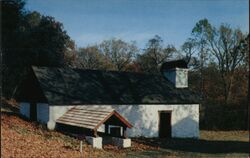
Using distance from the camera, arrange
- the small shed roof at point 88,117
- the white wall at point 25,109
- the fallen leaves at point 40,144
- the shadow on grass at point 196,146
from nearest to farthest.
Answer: the fallen leaves at point 40,144, the small shed roof at point 88,117, the shadow on grass at point 196,146, the white wall at point 25,109

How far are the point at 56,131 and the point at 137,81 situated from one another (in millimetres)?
10629

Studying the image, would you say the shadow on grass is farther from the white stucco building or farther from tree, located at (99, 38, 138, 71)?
tree, located at (99, 38, 138, 71)

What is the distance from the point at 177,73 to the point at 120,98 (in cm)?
867

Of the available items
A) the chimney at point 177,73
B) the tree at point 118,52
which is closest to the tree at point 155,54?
the tree at point 118,52

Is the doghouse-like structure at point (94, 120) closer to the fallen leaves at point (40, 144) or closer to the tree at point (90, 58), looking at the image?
the fallen leaves at point (40, 144)

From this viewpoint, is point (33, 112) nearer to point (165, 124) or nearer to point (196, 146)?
point (165, 124)

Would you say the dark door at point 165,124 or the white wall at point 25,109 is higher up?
the white wall at point 25,109

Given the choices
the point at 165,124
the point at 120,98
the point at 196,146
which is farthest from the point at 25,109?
the point at 196,146

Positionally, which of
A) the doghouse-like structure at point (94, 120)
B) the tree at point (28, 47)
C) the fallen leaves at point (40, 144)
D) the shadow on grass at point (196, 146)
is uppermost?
the tree at point (28, 47)

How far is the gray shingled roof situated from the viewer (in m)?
28.5

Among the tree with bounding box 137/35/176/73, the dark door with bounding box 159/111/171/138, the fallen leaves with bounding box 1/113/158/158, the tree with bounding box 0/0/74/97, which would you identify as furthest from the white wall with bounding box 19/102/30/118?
the tree with bounding box 137/35/176/73

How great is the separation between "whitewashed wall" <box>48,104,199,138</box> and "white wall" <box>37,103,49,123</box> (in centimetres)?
60

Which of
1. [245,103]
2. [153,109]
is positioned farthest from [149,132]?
[245,103]

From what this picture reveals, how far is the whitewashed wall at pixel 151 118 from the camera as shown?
2783cm
